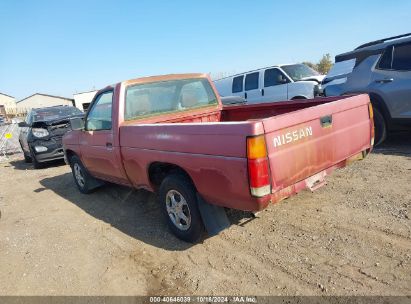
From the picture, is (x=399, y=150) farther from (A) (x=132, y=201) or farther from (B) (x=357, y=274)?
(A) (x=132, y=201)

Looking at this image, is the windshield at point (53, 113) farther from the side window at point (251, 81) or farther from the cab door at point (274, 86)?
the cab door at point (274, 86)

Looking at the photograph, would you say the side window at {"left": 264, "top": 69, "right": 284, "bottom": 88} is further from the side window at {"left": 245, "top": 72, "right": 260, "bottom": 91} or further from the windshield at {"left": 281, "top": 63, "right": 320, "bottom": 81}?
the side window at {"left": 245, "top": 72, "right": 260, "bottom": 91}

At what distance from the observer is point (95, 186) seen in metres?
6.55

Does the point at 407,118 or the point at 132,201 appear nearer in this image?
the point at 132,201

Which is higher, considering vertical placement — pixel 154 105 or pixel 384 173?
pixel 154 105

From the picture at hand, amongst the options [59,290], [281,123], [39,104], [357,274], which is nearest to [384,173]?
[357,274]

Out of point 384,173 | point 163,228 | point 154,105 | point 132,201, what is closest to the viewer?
point 163,228

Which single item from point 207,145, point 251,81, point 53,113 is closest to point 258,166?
point 207,145

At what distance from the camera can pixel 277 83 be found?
11203mm

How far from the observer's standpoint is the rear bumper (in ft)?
32.7

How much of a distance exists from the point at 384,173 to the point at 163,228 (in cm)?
343

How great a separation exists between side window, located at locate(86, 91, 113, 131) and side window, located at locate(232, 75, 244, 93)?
7544 mm

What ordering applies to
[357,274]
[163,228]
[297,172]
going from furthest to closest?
[163,228] → [297,172] → [357,274]

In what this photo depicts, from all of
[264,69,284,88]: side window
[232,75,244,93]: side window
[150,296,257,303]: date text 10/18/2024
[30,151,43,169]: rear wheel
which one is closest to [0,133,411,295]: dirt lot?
[150,296,257,303]: date text 10/18/2024
